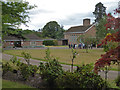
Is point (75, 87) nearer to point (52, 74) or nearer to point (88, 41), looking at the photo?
point (52, 74)

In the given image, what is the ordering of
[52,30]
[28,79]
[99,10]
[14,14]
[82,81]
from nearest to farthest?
[82,81] → [28,79] → [14,14] → [99,10] → [52,30]

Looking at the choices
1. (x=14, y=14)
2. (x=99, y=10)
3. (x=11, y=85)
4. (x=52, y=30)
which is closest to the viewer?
(x=11, y=85)

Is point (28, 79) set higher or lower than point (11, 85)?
Result: higher

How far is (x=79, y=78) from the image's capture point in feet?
13.5

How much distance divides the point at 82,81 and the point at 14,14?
5369 millimetres

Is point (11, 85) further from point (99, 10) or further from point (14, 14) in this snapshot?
point (99, 10)

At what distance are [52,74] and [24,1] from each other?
5.07m

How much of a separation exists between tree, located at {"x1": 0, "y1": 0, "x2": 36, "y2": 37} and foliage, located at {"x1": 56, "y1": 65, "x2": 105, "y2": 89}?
415 centimetres

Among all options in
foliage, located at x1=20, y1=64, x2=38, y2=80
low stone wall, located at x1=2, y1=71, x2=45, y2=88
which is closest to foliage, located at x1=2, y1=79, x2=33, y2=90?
low stone wall, located at x1=2, y1=71, x2=45, y2=88

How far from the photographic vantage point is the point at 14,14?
24.2 feet

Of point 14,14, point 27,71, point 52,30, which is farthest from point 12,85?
point 52,30

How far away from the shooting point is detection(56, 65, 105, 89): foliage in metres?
3.98

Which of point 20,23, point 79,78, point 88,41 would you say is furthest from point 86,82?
point 88,41

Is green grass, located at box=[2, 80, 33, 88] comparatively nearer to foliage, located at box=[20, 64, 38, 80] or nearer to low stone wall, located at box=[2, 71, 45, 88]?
low stone wall, located at box=[2, 71, 45, 88]
